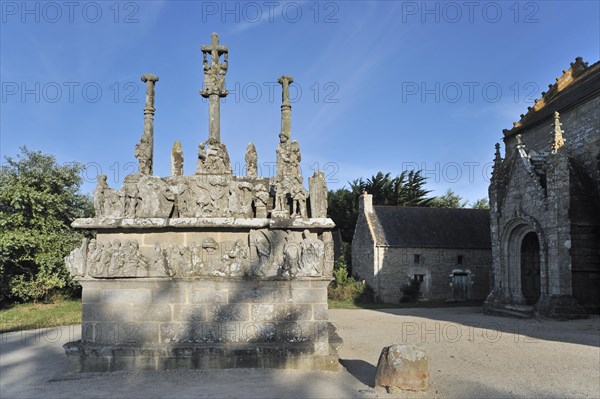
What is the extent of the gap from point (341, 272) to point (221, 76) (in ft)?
58.0

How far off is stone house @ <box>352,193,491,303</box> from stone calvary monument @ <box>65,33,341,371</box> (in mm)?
18352

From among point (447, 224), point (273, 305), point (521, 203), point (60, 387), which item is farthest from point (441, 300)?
point (60, 387)

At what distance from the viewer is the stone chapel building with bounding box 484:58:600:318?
15.2 m

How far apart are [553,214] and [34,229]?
19718 millimetres

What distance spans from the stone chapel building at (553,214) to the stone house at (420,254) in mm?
7054

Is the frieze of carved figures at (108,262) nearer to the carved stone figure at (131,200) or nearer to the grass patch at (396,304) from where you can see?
the carved stone figure at (131,200)

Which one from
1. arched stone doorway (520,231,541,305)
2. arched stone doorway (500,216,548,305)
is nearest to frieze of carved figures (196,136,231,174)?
arched stone doorway (500,216,548,305)

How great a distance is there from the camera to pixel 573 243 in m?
15.1

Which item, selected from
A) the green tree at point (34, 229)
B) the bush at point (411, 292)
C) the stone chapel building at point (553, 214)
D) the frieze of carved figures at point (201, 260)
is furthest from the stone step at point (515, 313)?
the green tree at point (34, 229)

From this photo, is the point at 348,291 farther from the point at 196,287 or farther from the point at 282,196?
the point at 196,287

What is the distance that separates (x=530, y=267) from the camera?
18.0 metres

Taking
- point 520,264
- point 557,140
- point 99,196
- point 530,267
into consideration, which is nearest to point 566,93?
point 557,140

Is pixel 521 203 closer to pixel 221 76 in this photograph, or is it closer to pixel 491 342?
pixel 491 342

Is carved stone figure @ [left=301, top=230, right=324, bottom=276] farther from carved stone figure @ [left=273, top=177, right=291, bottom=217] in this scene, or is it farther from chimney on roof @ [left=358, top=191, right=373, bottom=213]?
chimney on roof @ [left=358, top=191, right=373, bottom=213]
